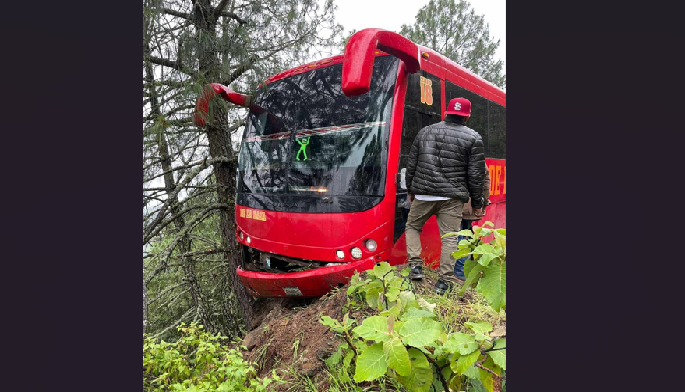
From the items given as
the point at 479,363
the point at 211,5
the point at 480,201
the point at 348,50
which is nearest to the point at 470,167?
the point at 480,201

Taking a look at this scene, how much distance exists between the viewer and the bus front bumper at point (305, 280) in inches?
121

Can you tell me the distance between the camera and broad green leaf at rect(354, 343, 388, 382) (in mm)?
1340

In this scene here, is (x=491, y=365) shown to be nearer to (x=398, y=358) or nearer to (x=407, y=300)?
(x=398, y=358)

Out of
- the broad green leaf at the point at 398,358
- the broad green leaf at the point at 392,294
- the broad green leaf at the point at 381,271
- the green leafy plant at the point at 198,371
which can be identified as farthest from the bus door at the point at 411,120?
the broad green leaf at the point at 398,358

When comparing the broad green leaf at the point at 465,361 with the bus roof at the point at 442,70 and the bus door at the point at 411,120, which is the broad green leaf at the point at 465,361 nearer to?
the bus door at the point at 411,120

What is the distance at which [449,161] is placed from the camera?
10.2ft

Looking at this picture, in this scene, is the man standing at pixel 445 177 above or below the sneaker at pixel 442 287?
above

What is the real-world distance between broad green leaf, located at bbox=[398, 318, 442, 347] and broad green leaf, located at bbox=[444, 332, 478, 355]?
47mm

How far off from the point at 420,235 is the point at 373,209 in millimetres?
581

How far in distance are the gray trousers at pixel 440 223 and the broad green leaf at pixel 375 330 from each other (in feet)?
5.98

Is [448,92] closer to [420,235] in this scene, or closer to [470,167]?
[470,167]

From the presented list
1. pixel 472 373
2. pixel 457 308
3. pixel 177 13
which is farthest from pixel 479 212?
pixel 177 13

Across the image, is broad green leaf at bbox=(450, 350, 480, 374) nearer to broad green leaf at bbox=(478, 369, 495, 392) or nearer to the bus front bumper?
broad green leaf at bbox=(478, 369, 495, 392)

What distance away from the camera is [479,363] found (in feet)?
4.72
